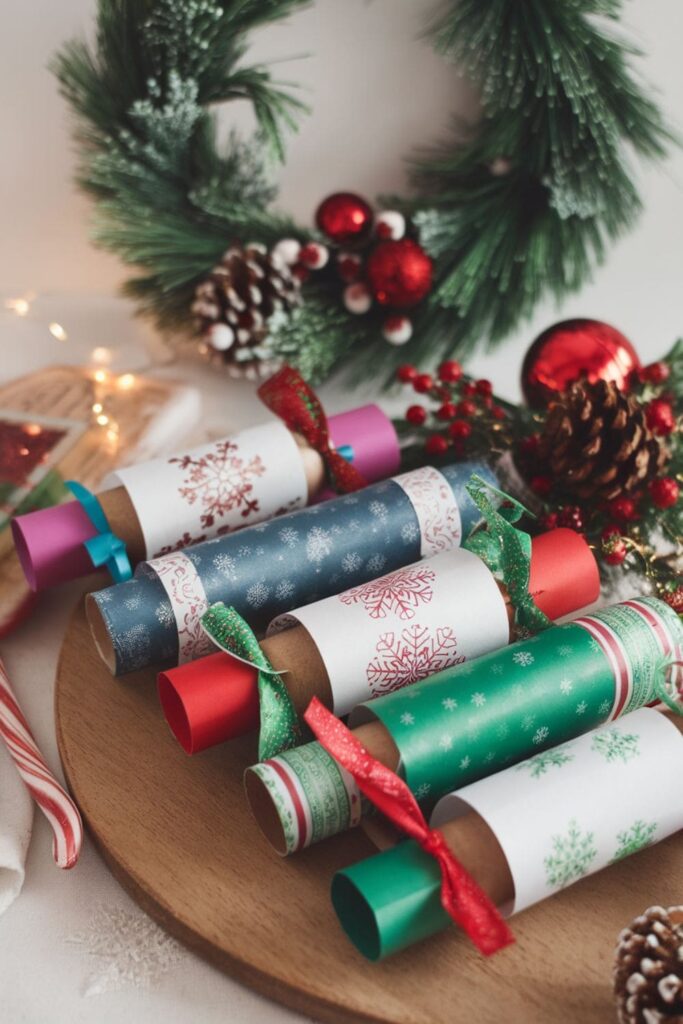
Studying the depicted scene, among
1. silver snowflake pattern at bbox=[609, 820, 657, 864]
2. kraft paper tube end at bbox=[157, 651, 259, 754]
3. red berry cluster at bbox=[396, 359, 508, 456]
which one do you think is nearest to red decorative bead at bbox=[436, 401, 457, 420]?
red berry cluster at bbox=[396, 359, 508, 456]

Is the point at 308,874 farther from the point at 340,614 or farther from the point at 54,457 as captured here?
the point at 54,457

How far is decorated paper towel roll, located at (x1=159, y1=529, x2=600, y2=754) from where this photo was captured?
958 millimetres

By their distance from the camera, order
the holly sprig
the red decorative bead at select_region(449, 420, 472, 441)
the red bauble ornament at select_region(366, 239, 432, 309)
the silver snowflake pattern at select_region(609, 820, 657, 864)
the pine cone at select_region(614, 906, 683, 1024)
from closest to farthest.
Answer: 1. the pine cone at select_region(614, 906, 683, 1024)
2. the silver snowflake pattern at select_region(609, 820, 657, 864)
3. the holly sprig
4. the red decorative bead at select_region(449, 420, 472, 441)
5. the red bauble ornament at select_region(366, 239, 432, 309)

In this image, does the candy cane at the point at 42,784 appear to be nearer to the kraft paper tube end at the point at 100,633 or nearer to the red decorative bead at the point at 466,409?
the kraft paper tube end at the point at 100,633

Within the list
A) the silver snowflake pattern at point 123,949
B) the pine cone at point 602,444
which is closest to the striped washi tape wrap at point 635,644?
the pine cone at point 602,444

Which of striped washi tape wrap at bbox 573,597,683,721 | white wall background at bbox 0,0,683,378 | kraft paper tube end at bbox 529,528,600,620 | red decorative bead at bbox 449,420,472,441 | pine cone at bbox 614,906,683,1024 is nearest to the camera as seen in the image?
pine cone at bbox 614,906,683,1024

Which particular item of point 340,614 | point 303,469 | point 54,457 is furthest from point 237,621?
point 54,457

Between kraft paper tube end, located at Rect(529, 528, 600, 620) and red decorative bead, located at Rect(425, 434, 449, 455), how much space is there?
222mm

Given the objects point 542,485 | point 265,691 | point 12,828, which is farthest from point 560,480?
point 12,828

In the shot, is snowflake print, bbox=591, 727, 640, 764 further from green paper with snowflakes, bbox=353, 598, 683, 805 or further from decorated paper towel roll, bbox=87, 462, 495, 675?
decorated paper towel roll, bbox=87, 462, 495, 675

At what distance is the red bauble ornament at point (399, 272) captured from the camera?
1.50m

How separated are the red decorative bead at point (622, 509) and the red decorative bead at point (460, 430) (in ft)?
0.61

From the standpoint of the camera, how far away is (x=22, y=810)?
3.22ft

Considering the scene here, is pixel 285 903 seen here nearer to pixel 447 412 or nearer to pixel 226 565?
pixel 226 565
